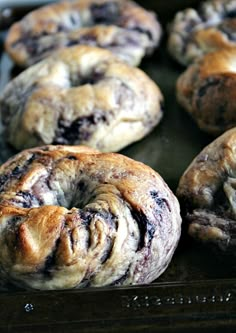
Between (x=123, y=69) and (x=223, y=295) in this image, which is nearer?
(x=223, y=295)

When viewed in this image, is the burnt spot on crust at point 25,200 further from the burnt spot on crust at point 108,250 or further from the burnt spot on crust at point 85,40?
the burnt spot on crust at point 85,40

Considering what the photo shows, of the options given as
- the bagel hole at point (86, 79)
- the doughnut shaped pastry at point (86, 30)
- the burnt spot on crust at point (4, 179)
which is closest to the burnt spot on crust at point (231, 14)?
the doughnut shaped pastry at point (86, 30)

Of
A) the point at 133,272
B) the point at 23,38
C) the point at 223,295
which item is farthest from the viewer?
the point at 23,38

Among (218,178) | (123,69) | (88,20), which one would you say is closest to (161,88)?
(123,69)

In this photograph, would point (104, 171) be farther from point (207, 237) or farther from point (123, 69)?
point (123, 69)

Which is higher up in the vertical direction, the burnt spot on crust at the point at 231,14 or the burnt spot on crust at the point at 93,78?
the burnt spot on crust at the point at 93,78

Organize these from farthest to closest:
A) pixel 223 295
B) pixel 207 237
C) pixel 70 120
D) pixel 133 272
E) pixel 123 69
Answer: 1. pixel 123 69
2. pixel 70 120
3. pixel 207 237
4. pixel 133 272
5. pixel 223 295

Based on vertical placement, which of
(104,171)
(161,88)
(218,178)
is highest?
(104,171)
